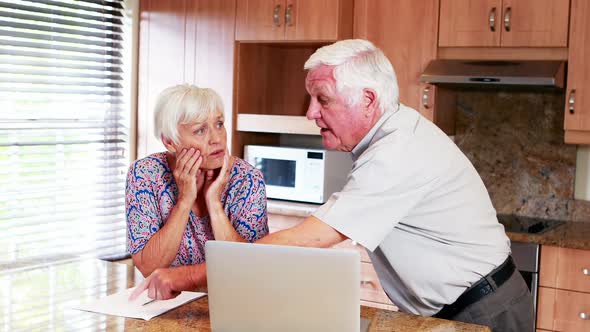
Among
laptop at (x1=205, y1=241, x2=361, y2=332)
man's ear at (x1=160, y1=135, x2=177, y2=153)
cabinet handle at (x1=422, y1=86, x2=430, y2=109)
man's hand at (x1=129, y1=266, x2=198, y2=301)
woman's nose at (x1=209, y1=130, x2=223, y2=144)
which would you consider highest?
cabinet handle at (x1=422, y1=86, x2=430, y2=109)

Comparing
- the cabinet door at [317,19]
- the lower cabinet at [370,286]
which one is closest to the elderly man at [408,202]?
the lower cabinet at [370,286]

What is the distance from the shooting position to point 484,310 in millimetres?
1956

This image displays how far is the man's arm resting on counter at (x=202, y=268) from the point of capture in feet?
5.62

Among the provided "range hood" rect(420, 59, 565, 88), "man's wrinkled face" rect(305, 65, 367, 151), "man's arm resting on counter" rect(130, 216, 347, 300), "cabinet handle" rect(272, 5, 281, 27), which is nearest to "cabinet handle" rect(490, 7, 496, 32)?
"range hood" rect(420, 59, 565, 88)

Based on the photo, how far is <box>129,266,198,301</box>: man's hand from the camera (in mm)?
1856

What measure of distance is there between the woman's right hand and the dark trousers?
81 cm

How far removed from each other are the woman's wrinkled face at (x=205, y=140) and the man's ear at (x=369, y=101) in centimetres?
56

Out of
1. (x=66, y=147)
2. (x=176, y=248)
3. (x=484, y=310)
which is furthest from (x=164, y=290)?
(x=66, y=147)

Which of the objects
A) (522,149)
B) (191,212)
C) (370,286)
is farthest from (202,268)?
(522,149)

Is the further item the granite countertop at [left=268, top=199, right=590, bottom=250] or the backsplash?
the backsplash

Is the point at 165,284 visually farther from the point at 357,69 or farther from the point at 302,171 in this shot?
the point at 302,171

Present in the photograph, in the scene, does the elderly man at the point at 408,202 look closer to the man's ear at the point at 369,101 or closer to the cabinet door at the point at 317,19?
the man's ear at the point at 369,101

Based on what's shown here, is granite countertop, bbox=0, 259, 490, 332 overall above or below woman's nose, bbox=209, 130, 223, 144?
below

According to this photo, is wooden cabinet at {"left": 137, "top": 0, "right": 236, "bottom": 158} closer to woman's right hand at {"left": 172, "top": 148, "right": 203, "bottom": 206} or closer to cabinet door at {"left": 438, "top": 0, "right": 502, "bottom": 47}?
cabinet door at {"left": 438, "top": 0, "right": 502, "bottom": 47}
